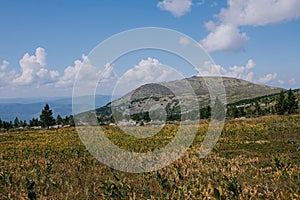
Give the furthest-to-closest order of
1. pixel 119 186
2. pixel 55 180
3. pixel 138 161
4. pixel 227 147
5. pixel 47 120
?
1. pixel 47 120
2. pixel 227 147
3. pixel 138 161
4. pixel 55 180
5. pixel 119 186

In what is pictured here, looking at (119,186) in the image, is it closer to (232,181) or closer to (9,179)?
(232,181)

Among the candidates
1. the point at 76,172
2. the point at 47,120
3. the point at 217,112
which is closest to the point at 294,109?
the point at 217,112

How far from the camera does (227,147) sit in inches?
885

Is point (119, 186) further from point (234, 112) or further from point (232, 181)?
point (234, 112)

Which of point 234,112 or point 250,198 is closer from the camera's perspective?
point 250,198

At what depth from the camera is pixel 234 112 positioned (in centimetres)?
8769

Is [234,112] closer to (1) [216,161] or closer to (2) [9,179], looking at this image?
(1) [216,161]

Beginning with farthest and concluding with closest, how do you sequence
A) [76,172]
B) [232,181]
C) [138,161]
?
[138,161], [76,172], [232,181]

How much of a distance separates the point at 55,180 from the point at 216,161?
7.80 metres

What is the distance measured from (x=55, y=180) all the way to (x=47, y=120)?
78.4m

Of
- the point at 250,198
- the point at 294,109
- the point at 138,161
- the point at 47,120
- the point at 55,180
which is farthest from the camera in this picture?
the point at 47,120

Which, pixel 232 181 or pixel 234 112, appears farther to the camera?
pixel 234 112

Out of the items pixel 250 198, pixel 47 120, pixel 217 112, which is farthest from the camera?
pixel 47 120

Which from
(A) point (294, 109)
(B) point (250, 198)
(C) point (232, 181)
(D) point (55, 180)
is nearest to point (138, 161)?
(D) point (55, 180)
